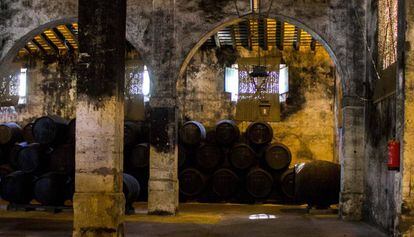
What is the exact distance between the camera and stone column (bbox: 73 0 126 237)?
7359 mm

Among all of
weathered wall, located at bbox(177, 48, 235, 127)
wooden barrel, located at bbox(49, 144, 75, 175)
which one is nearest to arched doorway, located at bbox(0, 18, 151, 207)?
weathered wall, located at bbox(177, 48, 235, 127)

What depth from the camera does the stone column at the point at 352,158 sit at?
11.9 m

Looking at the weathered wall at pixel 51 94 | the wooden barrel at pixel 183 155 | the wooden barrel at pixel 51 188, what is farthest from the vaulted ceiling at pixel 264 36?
the wooden barrel at pixel 51 188

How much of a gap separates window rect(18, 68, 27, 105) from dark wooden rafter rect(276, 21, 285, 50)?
8.60 metres

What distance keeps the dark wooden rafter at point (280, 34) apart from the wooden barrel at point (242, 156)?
11.7 ft

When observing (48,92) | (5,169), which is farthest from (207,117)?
(5,169)

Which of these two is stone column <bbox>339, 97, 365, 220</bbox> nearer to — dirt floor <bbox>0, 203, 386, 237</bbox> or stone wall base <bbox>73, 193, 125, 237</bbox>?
dirt floor <bbox>0, 203, 386, 237</bbox>

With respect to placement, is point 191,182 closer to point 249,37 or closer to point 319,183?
point 319,183

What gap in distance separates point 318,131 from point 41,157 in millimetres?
8725

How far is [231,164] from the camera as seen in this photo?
15.9 metres

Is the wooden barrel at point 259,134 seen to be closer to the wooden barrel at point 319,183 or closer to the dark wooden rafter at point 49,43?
the wooden barrel at point 319,183

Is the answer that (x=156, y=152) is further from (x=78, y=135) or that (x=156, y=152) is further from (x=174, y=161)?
(x=78, y=135)

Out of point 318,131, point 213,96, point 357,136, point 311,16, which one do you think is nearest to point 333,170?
point 357,136

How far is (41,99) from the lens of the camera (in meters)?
19.1
